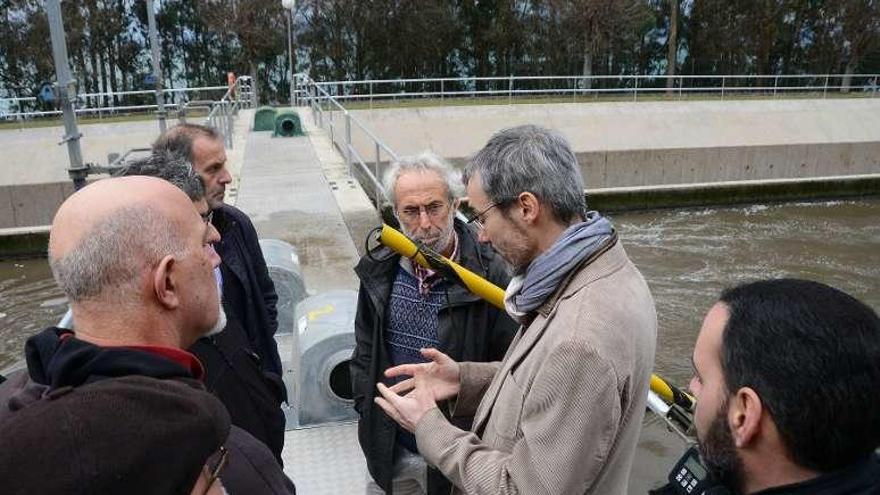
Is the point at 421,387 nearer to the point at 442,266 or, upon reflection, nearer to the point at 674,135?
the point at 442,266

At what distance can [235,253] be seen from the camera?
104 inches

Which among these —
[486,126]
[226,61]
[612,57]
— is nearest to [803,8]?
[612,57]

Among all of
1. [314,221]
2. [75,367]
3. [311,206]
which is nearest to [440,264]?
[75,367]

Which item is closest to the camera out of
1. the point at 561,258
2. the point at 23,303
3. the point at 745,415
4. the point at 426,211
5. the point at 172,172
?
the point at 745,415

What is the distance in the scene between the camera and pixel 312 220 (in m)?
7.24

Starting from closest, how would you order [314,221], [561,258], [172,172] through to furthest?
[561,258] < [172,172] < [314,221]

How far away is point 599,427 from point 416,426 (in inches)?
20.1

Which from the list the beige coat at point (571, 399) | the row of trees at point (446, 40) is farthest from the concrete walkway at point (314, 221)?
the row of trees at point (446, 40)

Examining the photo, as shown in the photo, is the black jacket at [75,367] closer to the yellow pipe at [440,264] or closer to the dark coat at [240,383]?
the dark coat at [240,383]

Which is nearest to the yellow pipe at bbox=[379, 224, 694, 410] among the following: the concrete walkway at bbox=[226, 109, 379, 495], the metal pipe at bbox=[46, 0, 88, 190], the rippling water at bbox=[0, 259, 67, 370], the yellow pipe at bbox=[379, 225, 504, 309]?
the yellow pipe at bbox=[379, 225, 504, 309]

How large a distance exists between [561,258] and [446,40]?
32.2 metres

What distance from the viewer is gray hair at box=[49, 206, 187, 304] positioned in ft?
3.43

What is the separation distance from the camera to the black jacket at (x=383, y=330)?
7.27 feet

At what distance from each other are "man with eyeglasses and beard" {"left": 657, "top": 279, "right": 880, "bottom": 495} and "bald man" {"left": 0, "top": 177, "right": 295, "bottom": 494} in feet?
2.73
